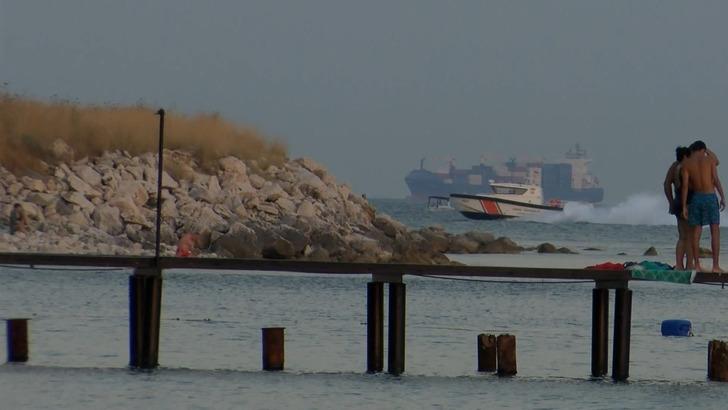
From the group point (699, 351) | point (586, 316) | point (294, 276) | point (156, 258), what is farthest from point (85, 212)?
point (156, 258)

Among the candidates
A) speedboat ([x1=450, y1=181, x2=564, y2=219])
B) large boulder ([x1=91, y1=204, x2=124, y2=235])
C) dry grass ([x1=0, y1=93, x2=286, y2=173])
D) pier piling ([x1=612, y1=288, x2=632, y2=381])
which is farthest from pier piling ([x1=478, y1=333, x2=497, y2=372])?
speedboat ([x1=450, y1=181, x2=564, y2=219])

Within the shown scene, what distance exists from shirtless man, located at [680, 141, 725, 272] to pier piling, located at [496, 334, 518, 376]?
3333 millimetres

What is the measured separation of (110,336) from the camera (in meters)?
34.1

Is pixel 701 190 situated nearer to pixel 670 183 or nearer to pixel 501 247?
pixel 670 183

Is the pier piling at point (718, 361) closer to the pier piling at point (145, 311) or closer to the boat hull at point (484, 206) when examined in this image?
the pier piling at point (145, 311)

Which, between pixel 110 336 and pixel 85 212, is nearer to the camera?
pixel 110 336

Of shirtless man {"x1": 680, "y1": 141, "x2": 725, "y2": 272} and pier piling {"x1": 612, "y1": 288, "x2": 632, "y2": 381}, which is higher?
shirtless man {"x1": 680, "y1": 141, "x2": 725, "y2": 272}

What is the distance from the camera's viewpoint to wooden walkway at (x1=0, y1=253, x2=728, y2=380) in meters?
25.2

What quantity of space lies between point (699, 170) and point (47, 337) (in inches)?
541

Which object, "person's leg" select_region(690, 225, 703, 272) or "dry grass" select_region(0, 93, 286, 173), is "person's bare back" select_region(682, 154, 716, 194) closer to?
"person's leg" select_region(690, 225, 703, 272)

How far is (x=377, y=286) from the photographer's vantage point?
25.7 m

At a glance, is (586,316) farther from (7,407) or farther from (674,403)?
(7,407)

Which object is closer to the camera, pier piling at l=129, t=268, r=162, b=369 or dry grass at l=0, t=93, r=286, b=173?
pier piling at l=129, t=268, r=162, b=369

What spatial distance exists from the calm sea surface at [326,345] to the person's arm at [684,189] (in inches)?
106
